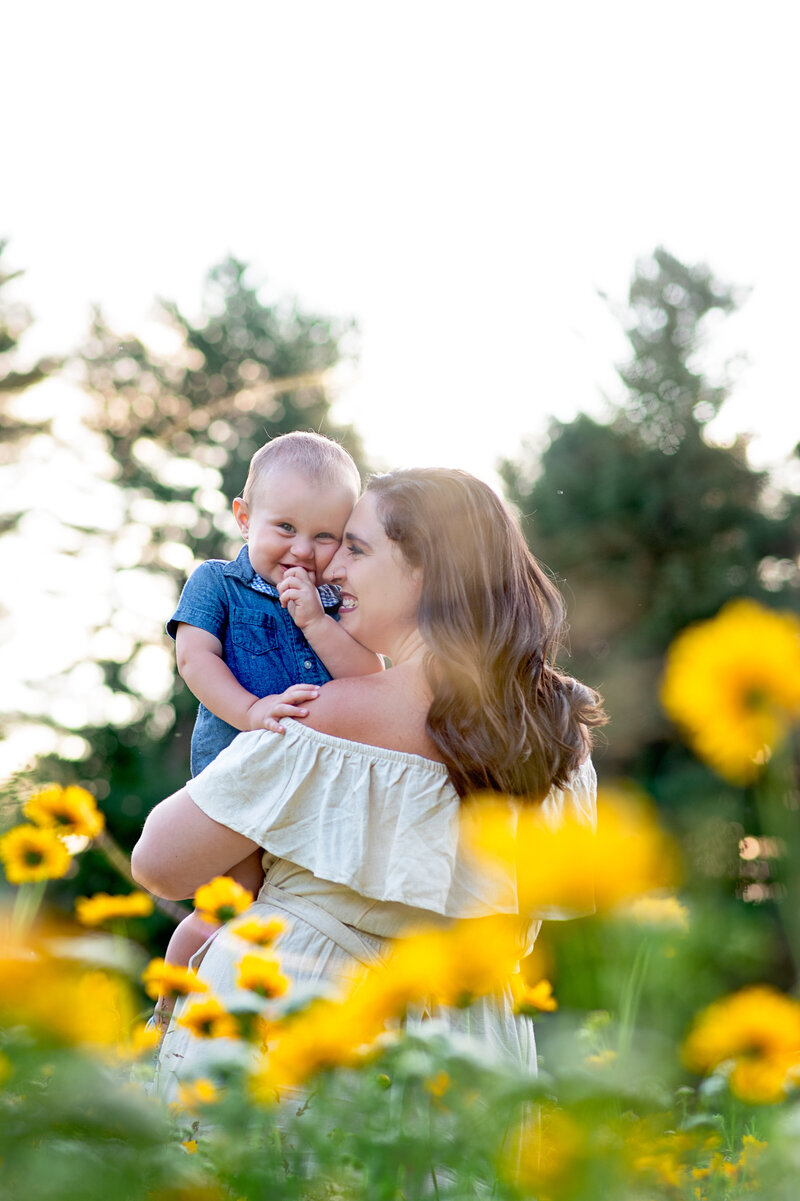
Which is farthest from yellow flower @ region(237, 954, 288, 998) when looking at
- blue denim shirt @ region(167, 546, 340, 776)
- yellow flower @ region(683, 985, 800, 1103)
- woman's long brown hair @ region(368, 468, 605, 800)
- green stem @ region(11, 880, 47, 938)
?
blue denim shirt @ region(167, 546, 340, 776)

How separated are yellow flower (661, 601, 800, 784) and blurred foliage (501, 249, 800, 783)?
12.5 meters

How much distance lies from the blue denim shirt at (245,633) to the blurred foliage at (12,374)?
Answer: 41.9 feet

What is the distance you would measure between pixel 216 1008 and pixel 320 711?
78 cm

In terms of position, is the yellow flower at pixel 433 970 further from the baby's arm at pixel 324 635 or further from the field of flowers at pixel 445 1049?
the baby's arm at pixel 324 635

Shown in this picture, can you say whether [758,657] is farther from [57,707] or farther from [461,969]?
[57,707]

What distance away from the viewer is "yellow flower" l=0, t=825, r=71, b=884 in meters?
1.52

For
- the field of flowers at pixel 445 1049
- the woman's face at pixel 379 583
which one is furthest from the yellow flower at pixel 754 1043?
the woman's face at pixel 379 583

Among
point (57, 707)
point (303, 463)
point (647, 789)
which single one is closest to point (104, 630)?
point (57, 707)

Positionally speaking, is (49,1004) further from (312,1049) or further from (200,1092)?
(200,1092)

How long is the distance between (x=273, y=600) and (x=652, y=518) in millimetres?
12287

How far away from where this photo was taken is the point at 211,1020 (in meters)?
1.21

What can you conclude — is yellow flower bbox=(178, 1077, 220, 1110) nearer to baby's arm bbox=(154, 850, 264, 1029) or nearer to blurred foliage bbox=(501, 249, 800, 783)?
baby's arm bbox=(154, 850, 264, 1029)

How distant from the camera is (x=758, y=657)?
0.94 metres

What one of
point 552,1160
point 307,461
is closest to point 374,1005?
point 552,1160
